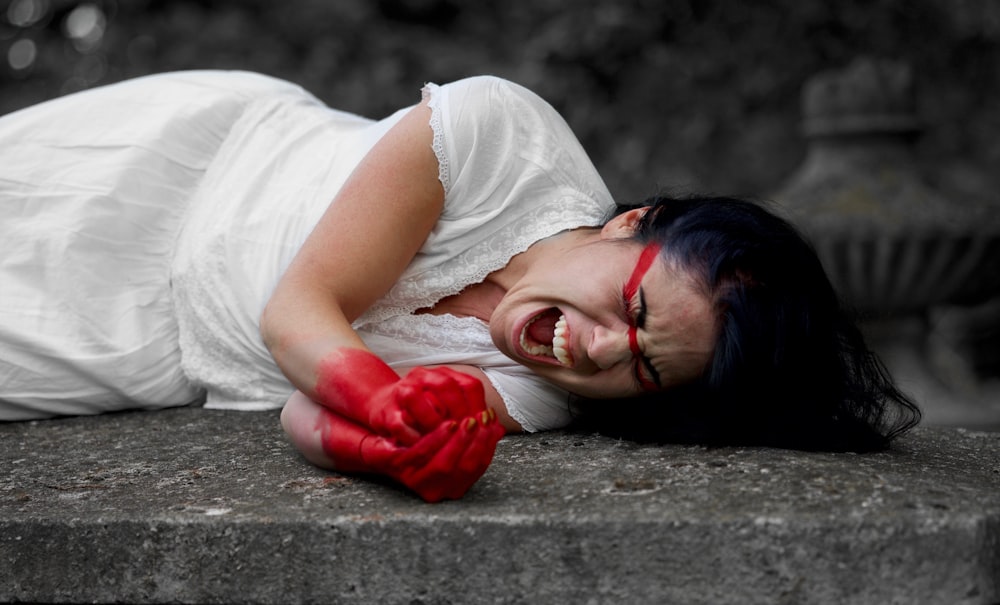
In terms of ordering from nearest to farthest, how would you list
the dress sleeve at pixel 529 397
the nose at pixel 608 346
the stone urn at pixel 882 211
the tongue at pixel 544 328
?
the nose at pixel 608 346 < the tongue at pixel 544 328 < the dress sleeve at pixel 529 397 < the stone urn at pixel 882 211

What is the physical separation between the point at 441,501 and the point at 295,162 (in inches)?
41.6

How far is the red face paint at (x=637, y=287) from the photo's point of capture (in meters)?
1.59

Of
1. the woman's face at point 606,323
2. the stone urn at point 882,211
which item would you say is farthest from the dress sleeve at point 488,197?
the stone urn at point 882,211

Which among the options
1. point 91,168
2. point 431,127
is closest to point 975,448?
point 431,127

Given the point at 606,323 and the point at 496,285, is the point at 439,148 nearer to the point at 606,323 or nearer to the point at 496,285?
the point at 496,285


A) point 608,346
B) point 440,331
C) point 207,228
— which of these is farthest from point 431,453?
point 207,228

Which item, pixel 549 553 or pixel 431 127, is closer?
pixel 549 553

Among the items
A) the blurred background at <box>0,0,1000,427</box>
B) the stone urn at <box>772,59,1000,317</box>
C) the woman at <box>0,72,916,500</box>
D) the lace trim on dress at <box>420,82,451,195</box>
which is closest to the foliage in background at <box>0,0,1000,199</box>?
the blurred background at <box>0,0,1000,427</box>

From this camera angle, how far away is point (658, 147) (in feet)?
16.9

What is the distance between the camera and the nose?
1576mm

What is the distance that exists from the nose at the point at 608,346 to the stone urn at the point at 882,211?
2088mm

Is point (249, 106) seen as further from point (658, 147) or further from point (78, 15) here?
point (78, 15)

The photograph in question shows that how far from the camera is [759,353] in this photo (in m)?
1.60

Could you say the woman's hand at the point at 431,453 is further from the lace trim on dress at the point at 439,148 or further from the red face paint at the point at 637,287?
the lace trim on dress at the point at 439,148
